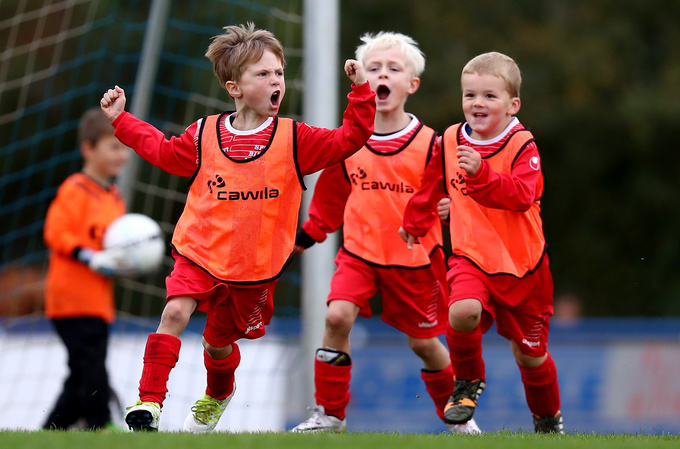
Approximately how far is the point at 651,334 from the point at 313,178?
205 inches

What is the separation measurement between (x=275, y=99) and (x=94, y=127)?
2919 millimetres

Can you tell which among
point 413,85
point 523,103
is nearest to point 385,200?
point 413,85

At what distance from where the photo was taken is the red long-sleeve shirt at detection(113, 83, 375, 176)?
193 inches

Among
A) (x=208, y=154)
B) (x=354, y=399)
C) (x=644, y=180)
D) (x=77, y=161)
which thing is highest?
(x=644, y=180)

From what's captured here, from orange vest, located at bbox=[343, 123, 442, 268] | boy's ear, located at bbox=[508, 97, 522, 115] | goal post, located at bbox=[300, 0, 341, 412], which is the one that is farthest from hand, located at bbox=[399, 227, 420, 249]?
goal post, located at bbox=[300, 0, 341, 412]

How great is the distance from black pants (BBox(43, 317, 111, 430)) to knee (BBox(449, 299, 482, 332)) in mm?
2983

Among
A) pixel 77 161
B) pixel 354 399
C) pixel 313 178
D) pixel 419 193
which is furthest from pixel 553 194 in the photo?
pixel 419 193

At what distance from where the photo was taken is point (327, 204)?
18.9 ft

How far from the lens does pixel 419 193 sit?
5.43 metres

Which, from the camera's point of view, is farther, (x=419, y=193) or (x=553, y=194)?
(x=553, y=194)

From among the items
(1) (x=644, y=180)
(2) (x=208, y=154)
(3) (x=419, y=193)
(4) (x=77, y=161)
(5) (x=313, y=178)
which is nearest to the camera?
(2) (x=208, y=154)

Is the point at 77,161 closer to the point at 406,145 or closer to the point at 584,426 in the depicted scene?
the point at 584,426

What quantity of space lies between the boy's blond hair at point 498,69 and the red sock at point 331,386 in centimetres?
167

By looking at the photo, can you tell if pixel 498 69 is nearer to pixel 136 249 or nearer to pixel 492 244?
pixel 492 244
